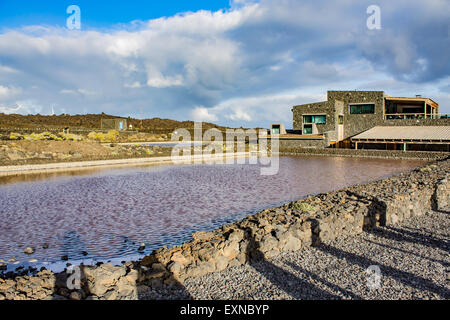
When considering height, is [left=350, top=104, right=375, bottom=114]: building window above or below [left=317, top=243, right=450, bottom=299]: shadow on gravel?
above

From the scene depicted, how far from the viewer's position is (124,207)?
33.4 ft

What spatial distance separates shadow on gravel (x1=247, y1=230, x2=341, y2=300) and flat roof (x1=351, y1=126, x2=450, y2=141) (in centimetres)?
2765

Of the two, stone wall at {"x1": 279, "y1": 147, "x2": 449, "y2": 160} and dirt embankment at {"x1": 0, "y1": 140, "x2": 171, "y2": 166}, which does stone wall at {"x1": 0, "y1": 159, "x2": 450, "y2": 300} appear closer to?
dirt embankment at {"x1": 0, "y1": 140, "x2": 171, "y2": 166}

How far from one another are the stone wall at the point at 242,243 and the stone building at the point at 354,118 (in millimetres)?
24464

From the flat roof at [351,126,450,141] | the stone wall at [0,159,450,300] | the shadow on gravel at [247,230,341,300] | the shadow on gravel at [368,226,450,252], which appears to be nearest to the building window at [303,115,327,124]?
the flat roof at [351,126,450,141]

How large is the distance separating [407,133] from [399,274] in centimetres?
2912

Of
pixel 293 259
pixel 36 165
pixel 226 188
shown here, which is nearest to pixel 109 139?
pixel 36 165

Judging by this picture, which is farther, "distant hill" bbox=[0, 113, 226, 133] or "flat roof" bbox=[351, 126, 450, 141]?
"distant hill" bbox=[0, 113, 226, 133]

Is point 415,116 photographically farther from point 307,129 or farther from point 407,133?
point 307,129

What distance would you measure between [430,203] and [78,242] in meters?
9.37

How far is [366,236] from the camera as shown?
6.70m

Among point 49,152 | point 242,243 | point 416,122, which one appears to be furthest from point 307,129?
point 242,243

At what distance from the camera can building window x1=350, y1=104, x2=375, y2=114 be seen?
3406 cm
